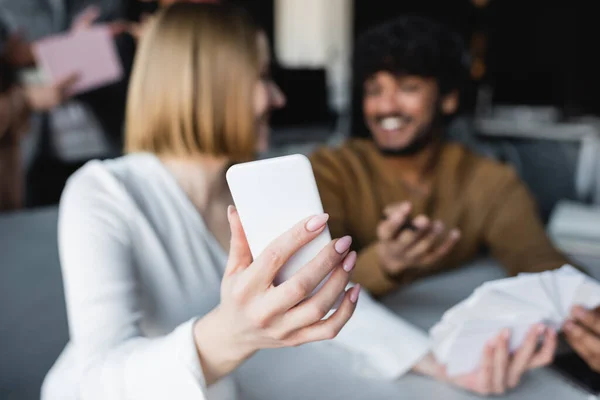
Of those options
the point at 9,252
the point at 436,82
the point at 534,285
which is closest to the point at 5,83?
the point at 9,252

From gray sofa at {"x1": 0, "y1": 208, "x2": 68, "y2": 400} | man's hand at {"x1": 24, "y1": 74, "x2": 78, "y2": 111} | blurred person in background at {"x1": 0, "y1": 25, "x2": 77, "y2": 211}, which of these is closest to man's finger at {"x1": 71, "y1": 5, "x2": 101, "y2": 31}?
blurred person in background at {"x1": 0, "y1": 25, "x2": 77, "y2": 211}

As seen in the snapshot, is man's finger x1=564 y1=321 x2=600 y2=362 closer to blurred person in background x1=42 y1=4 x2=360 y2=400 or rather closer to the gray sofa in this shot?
blurred person in background x1=42 y1=4 x2=360 y2=400

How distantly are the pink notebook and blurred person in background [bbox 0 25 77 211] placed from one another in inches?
8.4

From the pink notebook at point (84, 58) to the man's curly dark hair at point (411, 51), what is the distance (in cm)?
57

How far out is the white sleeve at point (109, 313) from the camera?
0.37 metres

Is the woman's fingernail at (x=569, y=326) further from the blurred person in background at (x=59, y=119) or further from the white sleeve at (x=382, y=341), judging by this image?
the blurred person in background at (x=59, y=119)

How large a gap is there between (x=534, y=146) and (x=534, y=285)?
1649mm

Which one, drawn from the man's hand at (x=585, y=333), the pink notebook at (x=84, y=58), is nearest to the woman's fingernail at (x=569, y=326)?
the man's hand at (x=585, y=333)

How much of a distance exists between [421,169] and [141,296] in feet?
1.78

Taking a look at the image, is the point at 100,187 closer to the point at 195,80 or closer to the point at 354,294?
the point at 195,80

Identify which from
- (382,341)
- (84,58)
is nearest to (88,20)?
(84,58)

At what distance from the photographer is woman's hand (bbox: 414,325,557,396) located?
471 millimetres

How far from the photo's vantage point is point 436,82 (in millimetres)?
863

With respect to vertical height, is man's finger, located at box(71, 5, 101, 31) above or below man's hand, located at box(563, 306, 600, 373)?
above
